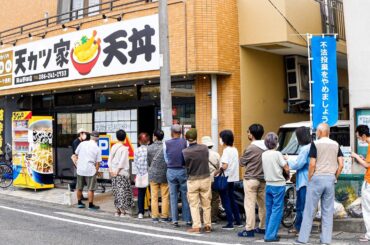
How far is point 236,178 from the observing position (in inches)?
372

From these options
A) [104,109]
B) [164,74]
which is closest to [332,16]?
[164,74]

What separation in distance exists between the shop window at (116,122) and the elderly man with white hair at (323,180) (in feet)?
27.3

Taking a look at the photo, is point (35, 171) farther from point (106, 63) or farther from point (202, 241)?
point (202, 241)

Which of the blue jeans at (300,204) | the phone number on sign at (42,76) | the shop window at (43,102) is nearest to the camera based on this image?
the blue jeans at (300,204)

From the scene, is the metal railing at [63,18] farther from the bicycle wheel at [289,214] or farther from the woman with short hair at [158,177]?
the bicycle wheel at [289,214]

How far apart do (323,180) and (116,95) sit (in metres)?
9.54

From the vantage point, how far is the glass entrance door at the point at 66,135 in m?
17.3

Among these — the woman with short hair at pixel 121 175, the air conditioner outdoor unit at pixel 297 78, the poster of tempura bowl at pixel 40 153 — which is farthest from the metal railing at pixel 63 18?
the woman with short hair at pixel 121 175

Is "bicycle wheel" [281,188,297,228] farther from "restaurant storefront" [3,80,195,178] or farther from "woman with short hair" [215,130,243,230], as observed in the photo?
"restaurant storefront" [3,80,195,178]

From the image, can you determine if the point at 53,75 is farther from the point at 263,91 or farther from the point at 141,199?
the point at 141,199

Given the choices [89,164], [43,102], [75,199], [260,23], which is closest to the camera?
[89,164]

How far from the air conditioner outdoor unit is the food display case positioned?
7.61 metres

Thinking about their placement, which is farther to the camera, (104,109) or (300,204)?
(104,109)

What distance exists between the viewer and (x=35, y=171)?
1487cm
